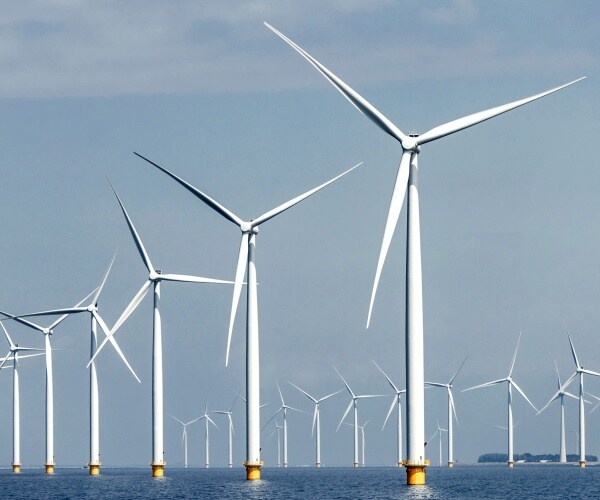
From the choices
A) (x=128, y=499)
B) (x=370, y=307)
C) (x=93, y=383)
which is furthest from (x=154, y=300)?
→ (x=370, y=307)

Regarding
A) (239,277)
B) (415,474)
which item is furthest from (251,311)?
(415,474)

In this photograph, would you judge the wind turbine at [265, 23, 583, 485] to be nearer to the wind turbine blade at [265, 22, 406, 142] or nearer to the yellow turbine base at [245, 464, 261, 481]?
the wind turbine blade at [265, 22, 406, 142]

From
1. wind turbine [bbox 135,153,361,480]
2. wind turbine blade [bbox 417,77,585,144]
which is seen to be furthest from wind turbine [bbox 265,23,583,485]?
wind turbine [bbox 135,153,361,480]

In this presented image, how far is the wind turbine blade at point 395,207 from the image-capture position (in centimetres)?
6975

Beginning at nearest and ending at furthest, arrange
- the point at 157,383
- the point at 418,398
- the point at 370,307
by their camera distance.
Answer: the point at 370,307, the point at 418,398, the point at 157,383

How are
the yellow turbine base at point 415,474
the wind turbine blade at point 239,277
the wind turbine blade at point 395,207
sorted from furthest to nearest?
the wind turbine blade at point 239,277 < the yellow turbine base at point 415,474 < the wind turbine blade at point 395,207

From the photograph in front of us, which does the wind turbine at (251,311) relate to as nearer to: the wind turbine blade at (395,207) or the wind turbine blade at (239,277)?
the wind turbine blade at (239,277)

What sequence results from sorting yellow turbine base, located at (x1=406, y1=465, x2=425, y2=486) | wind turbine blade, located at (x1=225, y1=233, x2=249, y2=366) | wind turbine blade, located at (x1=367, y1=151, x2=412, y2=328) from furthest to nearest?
wind turbine blade, located at (x1=225, y1=233, x2=249, y2=366) → yellow turbine base, located at (x1=406, y1=465, x2=425, y2=486) → wind turbine blade, located at (x1=367, y1=151, x2=412, y2=328)

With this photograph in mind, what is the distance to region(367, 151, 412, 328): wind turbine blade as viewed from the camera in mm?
69750

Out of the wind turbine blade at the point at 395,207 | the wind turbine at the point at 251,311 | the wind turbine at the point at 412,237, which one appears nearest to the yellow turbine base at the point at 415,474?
the wind turbine at the point at 412,237

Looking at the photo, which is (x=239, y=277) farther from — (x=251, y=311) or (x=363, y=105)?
(x=363, y=105)

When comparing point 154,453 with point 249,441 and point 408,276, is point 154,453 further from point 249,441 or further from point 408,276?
point 408,276

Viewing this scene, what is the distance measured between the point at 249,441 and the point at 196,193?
18754 millimetres

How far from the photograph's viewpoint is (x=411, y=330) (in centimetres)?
7412
